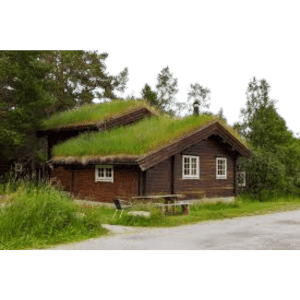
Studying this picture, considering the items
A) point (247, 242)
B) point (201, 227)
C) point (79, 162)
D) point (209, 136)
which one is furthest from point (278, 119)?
point (247, 242)

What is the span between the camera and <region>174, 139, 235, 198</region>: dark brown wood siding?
2234cm

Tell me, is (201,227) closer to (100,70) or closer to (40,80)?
(40,80)

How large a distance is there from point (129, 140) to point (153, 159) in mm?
2012

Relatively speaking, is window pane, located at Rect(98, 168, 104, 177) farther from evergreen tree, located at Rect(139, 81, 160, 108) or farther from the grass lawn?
evergreen tree, located at Rect(139, 81, 160, 108)

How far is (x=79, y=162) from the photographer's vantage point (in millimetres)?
22672

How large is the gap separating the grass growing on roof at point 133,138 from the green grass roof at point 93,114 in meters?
1.22

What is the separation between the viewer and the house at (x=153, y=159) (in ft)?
67.6

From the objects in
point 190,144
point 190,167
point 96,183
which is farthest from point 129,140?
point 190,167

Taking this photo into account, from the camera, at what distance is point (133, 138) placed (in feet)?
69.8

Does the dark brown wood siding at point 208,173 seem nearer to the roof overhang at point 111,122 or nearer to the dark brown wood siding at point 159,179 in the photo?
the dark brown wood siding at point 159,179

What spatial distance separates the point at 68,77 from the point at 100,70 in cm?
300

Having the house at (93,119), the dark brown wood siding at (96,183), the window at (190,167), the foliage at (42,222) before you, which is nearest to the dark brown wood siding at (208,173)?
the window at (190,167)

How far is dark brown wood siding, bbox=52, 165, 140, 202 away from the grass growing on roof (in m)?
0.97

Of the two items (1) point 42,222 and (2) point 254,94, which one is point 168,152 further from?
(2) point 254,94
